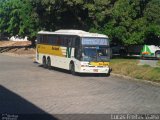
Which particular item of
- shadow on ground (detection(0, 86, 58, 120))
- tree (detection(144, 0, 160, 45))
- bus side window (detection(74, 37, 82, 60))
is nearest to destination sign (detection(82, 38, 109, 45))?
bus side window (detection(74, 37, 82, 60))

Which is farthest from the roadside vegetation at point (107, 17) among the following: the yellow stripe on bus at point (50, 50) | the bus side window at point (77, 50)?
the bus side window at point (77, 50)

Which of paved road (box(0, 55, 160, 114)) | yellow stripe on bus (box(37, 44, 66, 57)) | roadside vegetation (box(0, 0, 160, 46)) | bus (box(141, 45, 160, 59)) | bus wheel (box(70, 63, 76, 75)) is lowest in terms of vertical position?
paved road (box(0, 55, 160, 114))

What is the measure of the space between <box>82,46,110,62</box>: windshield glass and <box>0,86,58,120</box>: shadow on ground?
11483 mm

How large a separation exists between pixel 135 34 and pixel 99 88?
17090mm

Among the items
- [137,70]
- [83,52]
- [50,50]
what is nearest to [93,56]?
[83,52]

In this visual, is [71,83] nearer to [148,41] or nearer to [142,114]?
[142,114]

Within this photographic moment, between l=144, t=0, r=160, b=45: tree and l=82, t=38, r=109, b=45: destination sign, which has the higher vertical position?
l=144, t=0, r=160, b=45: tree

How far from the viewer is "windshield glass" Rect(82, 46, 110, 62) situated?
3050 cm

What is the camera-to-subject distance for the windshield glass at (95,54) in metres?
30.5

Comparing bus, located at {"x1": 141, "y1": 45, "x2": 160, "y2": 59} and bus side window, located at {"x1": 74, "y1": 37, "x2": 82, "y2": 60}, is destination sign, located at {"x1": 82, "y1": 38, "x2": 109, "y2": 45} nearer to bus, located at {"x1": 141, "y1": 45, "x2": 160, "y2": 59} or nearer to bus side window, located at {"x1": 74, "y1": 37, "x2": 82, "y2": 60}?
bus side window, located at {"x1": 74, "y1": 37, "x2": 82, "y2": 60}

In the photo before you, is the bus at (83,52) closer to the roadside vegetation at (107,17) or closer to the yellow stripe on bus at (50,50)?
the yellow stripe on bus at (50,50)

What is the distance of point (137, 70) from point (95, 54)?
10.1 feet

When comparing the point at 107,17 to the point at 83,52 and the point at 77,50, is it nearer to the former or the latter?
the point at 77,50

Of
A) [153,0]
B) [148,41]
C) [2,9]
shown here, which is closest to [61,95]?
[153,0]
